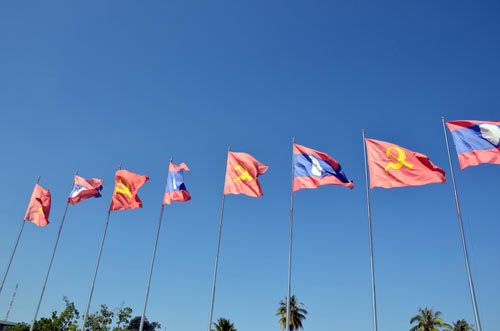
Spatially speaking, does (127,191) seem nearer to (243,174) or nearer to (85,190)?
(85,190)

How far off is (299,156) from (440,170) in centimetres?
815

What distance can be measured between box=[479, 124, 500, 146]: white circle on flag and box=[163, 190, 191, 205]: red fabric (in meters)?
18.4

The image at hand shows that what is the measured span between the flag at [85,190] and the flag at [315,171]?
631 inches

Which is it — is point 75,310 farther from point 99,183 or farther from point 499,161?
point 499,161

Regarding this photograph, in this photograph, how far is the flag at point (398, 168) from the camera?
2103cm

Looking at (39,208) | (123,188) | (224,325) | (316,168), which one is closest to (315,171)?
(316,168)

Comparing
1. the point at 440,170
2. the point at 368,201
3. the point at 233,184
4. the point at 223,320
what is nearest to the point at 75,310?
the point at 223,320

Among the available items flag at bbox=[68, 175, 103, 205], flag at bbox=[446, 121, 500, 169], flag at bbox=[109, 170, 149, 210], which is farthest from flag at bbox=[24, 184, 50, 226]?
flag at bbox=[446, 121, 500, 169]

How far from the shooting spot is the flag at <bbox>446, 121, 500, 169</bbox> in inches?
805

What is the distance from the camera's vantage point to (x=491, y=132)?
20.6m

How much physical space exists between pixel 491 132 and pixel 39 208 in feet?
106

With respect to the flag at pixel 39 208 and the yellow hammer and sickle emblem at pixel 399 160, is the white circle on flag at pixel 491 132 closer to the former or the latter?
the yellow hammer and sickle emblem at pixel 399 160

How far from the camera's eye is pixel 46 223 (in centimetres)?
3131

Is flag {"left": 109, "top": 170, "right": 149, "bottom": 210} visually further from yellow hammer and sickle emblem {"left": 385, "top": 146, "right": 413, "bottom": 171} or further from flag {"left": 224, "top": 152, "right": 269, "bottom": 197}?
yellow hammer and sickle emblem {"left": 385, "top": 146, "right": 413, "bottom": 171}
